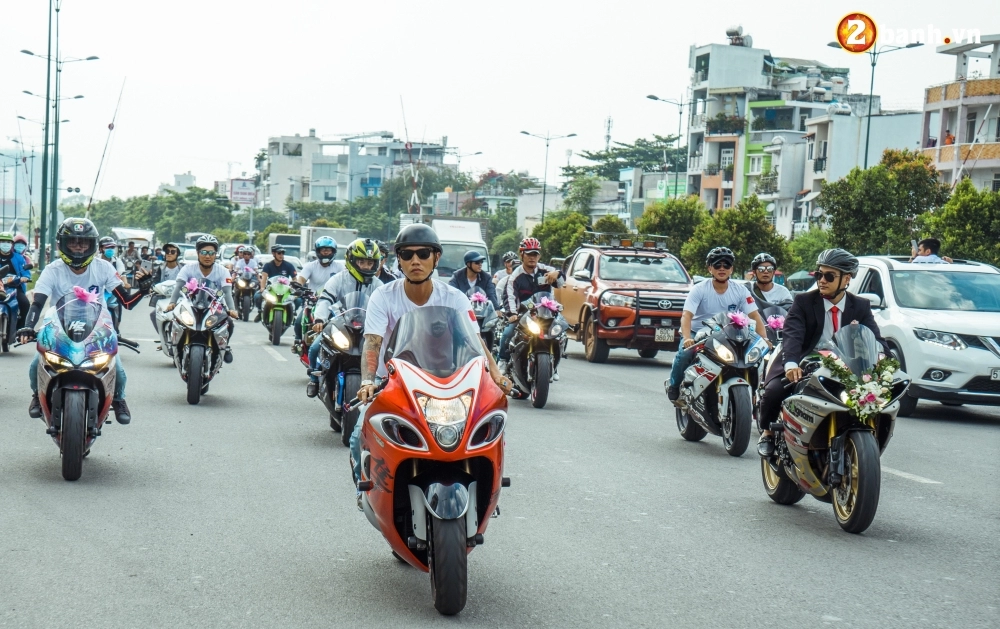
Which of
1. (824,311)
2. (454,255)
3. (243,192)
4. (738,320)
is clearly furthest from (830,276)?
(243,192)

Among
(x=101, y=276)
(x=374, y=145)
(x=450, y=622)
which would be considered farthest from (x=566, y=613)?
(x=374, y=145)

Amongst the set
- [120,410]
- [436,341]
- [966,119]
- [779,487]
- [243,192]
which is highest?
[966,119]

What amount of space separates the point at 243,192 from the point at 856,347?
18985 centimetres

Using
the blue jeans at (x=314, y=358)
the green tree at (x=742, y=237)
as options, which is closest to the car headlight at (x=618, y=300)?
the blue jeans at (x=314, y=358)

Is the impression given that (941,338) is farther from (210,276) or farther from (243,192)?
(243,192)

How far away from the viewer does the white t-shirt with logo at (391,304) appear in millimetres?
6168

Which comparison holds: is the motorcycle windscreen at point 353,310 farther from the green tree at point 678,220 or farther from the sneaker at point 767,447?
the green tree at point 678,220

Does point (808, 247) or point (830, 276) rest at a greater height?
point (830, 276)

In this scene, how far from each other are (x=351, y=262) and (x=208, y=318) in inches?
104

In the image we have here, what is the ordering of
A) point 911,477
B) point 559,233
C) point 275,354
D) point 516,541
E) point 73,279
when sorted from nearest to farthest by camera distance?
1. point 516,541
2. point 911,477
3. point 73,279
4. point 275,354
5. point 559,233

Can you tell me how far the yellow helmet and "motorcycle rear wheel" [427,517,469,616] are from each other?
6082 millimetres

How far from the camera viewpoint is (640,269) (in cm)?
2191

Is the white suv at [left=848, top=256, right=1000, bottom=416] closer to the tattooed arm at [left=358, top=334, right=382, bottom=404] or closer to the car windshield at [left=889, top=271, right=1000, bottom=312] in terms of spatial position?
the car windshield at [left=889, top=271, right=1000, bottom=312]

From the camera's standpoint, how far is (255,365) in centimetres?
1783
